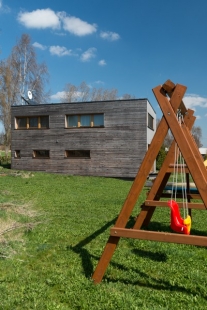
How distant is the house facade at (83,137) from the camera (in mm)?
20500

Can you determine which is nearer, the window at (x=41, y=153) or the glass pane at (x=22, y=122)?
the window at (x=41, y=153)

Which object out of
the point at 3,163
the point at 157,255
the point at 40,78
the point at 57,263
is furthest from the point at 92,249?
the point at 40,78

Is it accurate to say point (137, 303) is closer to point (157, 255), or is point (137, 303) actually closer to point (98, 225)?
point (157, 255)

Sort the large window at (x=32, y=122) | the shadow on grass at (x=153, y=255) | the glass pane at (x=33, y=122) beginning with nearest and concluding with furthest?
the shadow on grass at (x=153, y=255), the large window at (x=32, y=122), the glass pane at (x=33, y=122)

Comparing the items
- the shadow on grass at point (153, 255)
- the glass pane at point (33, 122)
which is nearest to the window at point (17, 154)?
the glass pane at point (33, 122)

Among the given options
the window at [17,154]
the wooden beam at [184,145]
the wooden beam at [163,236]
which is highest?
the wooden beam at [184,145]

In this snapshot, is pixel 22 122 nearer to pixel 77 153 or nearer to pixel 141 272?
pixel 77 153

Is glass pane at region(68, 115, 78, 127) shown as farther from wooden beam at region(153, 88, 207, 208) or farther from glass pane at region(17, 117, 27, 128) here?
wooden beam at region(153, 88, 207, 208)

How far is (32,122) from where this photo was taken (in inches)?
934

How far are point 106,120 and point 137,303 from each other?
61.5 ft

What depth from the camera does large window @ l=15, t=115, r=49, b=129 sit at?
76.0 feet

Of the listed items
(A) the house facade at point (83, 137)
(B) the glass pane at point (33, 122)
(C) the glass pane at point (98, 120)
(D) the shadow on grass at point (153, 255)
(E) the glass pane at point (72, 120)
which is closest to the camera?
(D) the shadow on grass at point (153, 255)

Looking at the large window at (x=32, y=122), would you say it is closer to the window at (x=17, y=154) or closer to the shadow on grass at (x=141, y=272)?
the window at (x=17, y=154)

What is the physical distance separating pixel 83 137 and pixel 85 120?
1432 mm
